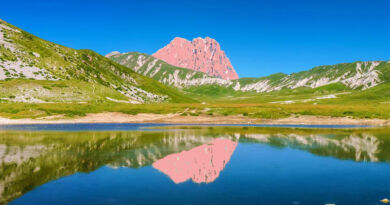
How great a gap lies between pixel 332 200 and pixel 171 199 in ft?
31.8

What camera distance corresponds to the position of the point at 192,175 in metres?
25.4

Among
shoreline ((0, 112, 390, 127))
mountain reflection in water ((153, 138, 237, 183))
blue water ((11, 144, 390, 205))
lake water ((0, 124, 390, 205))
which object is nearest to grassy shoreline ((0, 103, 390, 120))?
shoreline ((0, 112, 390, 127))

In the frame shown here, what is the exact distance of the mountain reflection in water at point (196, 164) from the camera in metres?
25.0

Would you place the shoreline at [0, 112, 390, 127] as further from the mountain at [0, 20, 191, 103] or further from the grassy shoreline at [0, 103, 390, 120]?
the mountain at [0, 20, 191, 103]

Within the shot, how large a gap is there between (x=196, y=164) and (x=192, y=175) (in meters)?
4.45

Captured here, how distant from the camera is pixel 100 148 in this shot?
3956cm

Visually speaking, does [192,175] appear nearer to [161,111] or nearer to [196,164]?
[196,164]

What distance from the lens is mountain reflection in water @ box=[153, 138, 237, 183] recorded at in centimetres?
2505

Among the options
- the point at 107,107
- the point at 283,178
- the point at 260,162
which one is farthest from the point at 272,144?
the point at 107,107

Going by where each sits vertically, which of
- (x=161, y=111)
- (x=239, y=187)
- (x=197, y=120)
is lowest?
(x=239, y=187)

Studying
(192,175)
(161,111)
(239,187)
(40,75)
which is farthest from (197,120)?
(40,75)

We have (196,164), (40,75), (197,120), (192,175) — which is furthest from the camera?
(40,75)

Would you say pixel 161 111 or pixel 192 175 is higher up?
pixel 161 111

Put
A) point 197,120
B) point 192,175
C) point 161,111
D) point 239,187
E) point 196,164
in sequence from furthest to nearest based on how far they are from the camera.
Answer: point 161,111, point 197,120, point 196,164, point 192,175, point 239,187
